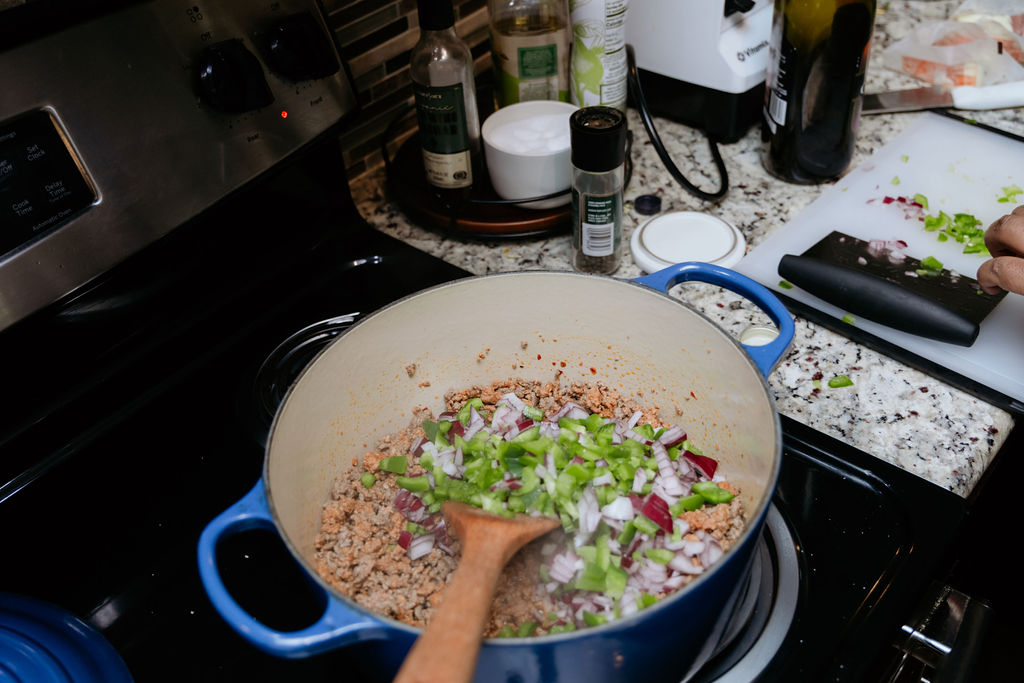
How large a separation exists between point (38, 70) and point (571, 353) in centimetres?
52

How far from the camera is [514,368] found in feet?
2.68

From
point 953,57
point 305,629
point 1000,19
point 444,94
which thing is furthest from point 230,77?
point 1000,19

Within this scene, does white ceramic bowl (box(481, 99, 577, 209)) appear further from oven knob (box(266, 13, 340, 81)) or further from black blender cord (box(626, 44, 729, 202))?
oven knob (box(266, 13, 340, 81))

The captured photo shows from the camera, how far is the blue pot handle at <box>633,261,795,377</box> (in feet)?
2.08

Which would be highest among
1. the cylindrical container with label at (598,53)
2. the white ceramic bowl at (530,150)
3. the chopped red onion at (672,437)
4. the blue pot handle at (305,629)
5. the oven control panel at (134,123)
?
the oven control panel at (134,123)

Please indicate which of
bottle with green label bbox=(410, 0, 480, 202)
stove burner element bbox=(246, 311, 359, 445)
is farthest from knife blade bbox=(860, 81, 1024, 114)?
stove burner element bbox=(246, 311, 359, 445)

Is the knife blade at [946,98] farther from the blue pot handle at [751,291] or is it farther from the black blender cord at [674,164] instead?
the blue pot handle at [751,291]

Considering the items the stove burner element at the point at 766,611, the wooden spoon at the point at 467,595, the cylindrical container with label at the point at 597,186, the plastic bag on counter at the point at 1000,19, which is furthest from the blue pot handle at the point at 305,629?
the plastic bag on counter at the point at 1000,19

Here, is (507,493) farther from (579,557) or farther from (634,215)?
(634,215)

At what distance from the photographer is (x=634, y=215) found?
1.06 meters

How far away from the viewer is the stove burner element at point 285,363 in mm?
793

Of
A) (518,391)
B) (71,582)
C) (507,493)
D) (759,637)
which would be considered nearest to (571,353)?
(518,391)

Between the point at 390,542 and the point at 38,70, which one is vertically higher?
the point at 38,70

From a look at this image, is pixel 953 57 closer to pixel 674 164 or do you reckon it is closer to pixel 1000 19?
pixel 1000 19
